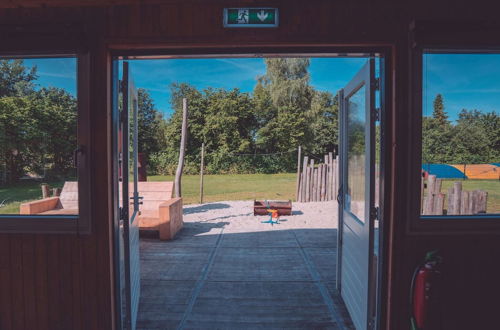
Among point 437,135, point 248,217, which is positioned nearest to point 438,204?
point 437,135

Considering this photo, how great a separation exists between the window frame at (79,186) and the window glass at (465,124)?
272cm

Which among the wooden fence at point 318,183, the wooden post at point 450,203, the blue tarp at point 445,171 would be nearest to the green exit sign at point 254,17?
the blue tarp at point 445,171

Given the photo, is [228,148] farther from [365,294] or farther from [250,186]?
[365,294]

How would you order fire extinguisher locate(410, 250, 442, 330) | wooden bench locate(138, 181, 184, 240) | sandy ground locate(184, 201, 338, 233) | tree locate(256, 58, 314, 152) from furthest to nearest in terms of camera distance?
tree locate(256, 58, 314, 152) → sandy ground locate(184, 201, 338, 233) → wooden bench locate(138, 181, 184, 240) → fire extinguisher locate(410, 250, 442, 330)

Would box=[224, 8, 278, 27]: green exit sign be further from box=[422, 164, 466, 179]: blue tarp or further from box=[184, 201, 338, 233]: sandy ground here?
box=[184, 201, 338, 233]: sandy ground

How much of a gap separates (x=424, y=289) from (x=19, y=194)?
389cm

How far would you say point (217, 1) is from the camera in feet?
7.68

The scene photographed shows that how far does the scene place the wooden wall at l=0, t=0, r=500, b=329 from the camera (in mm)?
2355

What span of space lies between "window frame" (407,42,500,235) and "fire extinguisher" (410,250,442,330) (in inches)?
11.9

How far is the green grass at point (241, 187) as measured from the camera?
1181 centimetres

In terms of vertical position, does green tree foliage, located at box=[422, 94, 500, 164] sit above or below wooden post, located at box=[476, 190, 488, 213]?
above

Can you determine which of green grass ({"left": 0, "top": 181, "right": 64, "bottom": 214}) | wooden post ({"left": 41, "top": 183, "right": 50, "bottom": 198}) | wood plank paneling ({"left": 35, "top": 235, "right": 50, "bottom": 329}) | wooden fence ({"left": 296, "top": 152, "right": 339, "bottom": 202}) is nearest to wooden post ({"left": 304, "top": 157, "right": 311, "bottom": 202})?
wooden fence ({"left": 296, "top": 152, "right": 339, "bottom": 202})

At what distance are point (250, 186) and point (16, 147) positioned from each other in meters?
12.5

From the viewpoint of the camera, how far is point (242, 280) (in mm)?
4027
